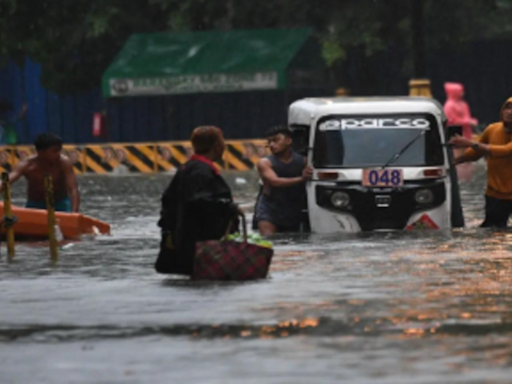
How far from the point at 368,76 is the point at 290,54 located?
1968 mm

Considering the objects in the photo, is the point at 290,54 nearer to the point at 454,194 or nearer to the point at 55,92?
the point at 55,92

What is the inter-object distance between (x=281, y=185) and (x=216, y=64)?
28.5 m

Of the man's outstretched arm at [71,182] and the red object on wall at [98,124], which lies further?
the red object on wall at [98,124]

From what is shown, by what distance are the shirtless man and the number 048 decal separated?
10.2 ft

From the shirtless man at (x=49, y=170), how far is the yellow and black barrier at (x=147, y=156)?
23450 millimetres

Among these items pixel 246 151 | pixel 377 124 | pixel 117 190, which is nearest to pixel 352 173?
pixel 377 124

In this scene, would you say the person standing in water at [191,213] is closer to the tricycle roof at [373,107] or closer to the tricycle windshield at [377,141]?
→ the tricycle windshield at [377,141]

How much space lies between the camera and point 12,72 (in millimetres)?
54906

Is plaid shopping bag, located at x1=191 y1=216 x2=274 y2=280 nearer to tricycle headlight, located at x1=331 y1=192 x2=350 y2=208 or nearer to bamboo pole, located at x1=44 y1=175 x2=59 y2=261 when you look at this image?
bamboo pole, located at x1=44 y1=175 x2=59 y2=261

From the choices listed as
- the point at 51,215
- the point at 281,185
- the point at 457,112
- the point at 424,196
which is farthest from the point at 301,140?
the point at 457,112

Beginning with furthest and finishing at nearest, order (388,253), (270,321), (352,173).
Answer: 1. (352,173)
2. (388,253)
3. (270,321)

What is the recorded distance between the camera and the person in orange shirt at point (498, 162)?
19.5 meters

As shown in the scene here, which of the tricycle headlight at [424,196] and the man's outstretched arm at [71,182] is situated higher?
the man's outstretched arm at [71,182]

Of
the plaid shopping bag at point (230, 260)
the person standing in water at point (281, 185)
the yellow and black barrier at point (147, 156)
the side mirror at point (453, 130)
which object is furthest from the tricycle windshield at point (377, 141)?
the yellow and black barrier at point (147, 156)
